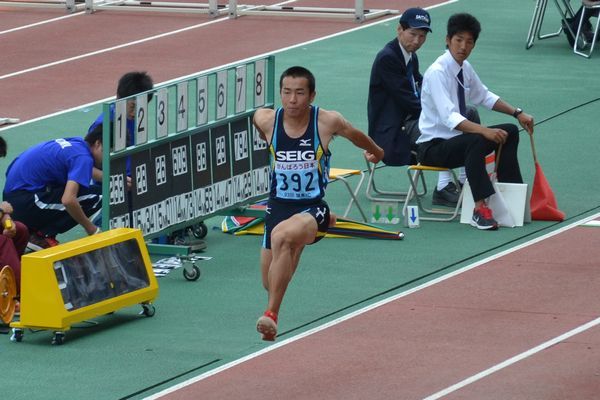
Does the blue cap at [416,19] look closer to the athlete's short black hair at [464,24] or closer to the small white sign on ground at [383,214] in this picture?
the athlete's short black hair at [464,24]

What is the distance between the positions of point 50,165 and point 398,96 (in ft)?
11.3

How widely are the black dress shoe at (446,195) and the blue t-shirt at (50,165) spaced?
12.2 ft

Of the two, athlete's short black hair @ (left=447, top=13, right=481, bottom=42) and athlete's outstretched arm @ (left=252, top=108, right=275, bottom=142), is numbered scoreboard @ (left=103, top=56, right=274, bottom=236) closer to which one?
athlete's outstretched arm @ (left=252, top=108, right=275, bottom=142)

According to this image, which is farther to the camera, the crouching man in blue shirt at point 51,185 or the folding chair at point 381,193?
the folding chair at point 381,193

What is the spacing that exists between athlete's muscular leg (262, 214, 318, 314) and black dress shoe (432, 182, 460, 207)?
4894 millimetres

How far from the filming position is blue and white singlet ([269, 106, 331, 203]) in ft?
33.0

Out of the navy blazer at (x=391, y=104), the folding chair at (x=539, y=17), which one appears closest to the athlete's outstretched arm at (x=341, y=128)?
the navy blazer at (x=391, y=104)

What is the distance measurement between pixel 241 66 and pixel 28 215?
220 cm

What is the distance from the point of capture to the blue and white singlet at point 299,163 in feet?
33.0

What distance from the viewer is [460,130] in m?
13.8

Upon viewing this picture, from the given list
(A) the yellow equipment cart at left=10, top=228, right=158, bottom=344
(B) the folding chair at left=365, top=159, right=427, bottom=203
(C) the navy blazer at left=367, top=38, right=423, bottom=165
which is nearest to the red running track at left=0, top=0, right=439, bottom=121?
(B) the folding chair at left=365, top=159, right=427, bottom=203

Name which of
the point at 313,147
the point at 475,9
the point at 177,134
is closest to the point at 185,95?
the point at 177,134

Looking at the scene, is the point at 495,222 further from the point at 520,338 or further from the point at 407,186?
the point at 520,338

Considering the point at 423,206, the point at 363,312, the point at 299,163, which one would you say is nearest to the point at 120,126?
the point at 299,163
